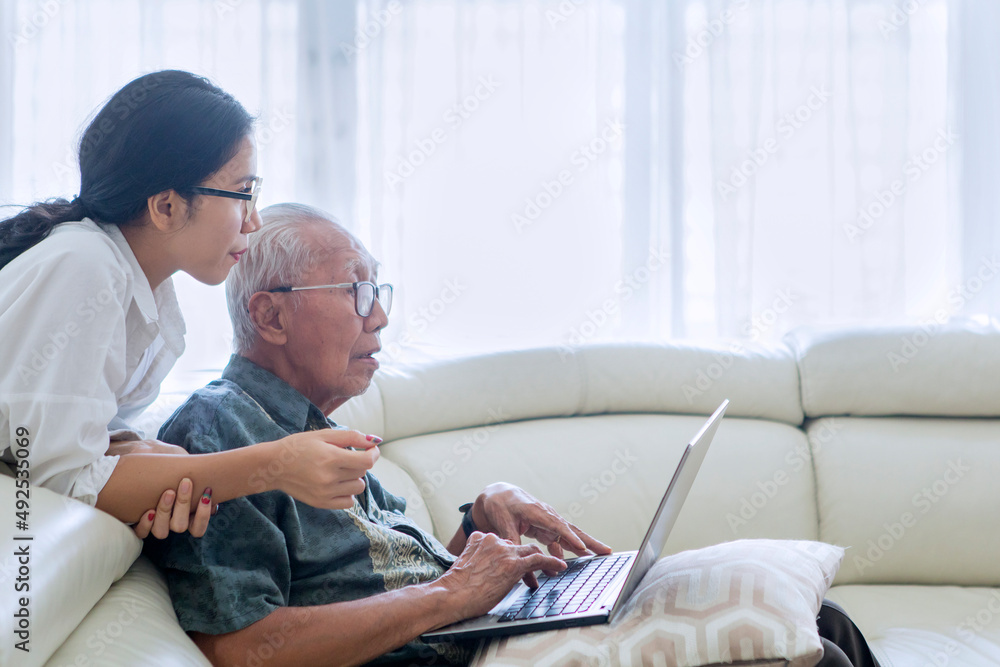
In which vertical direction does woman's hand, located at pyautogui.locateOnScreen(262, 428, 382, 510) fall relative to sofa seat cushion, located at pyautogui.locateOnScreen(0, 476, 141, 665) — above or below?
above

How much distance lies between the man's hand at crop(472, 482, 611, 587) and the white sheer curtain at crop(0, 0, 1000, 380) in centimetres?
134

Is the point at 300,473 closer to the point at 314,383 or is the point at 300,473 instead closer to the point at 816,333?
the point at 314,383

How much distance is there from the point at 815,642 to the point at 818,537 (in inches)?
46.5

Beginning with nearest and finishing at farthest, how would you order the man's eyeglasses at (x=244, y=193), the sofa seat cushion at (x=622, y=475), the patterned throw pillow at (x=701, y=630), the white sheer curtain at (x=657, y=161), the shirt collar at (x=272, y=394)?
the patterned throw pillow at (x=701, y=630), the man's eyeglasses at (x=244, y=193), the shirt collar at (x=272, y=394), the sofa seat cushion at (x=622, y=475), the white sheer curtain at (x=657, y=161)

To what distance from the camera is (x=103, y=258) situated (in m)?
0.91

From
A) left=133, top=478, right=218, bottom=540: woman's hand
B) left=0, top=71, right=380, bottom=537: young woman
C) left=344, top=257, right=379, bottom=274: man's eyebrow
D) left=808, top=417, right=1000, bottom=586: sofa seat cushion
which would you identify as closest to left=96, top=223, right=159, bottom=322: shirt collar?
left=0, top=71, right=380, bottom=537: young woman

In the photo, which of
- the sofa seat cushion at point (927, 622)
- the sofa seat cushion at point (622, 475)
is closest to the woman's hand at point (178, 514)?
the sofa seat cushion at point (622, 475)

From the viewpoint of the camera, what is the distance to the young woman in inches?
33.5

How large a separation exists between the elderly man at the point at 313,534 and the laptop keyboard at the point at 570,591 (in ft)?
0.11

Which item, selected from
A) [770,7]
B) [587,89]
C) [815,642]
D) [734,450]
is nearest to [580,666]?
[815,642]

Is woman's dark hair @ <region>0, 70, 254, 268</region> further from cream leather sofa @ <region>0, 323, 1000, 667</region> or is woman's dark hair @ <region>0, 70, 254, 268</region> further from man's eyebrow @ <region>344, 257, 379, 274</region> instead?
cream leather sofa @ <region>0, 323, 1000, 667</region>

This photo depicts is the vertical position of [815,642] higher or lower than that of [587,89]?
lower

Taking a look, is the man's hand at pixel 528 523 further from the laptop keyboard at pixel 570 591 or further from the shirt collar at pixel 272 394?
the shirt collar at pixel 272 394

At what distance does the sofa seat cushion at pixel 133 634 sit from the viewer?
81 centimetres
